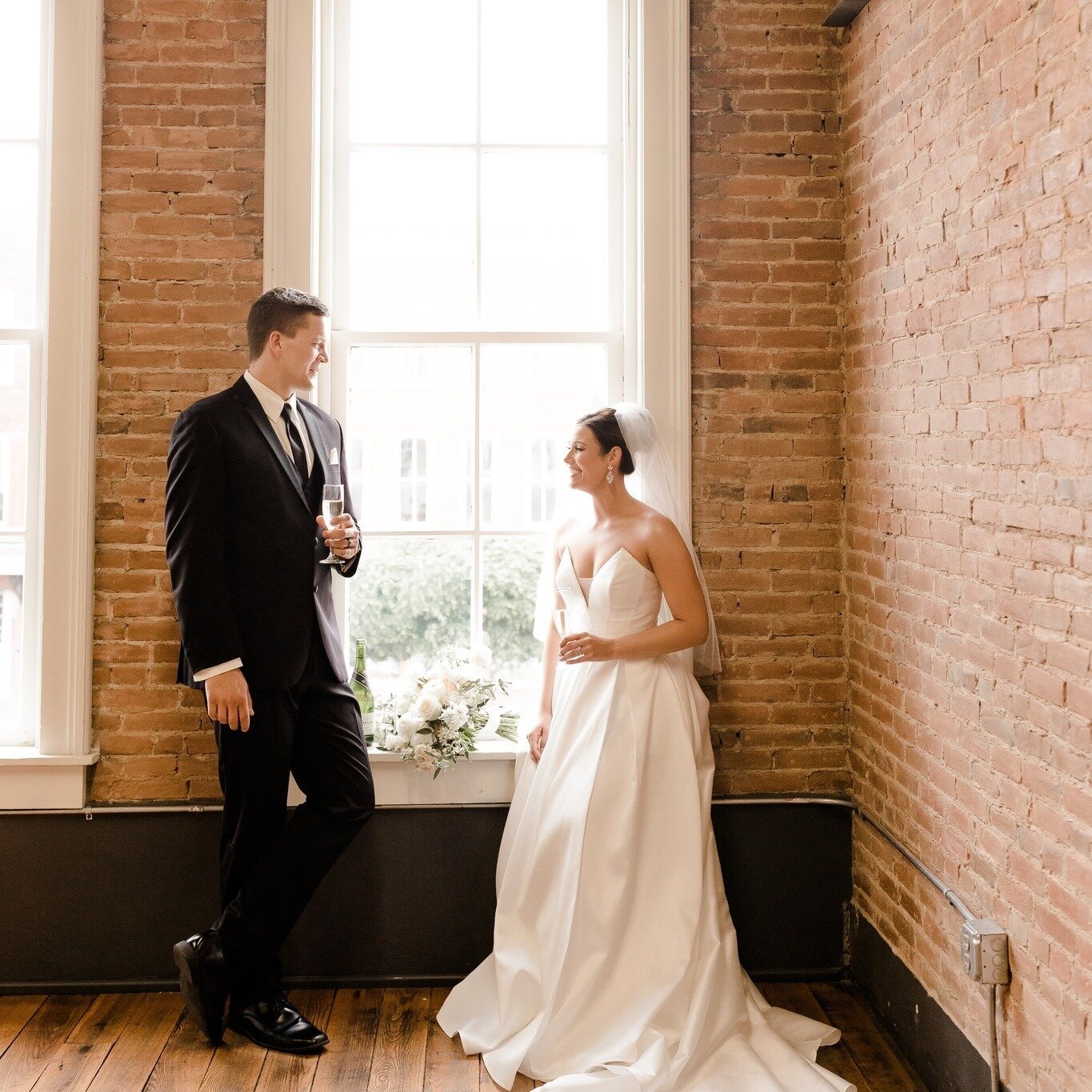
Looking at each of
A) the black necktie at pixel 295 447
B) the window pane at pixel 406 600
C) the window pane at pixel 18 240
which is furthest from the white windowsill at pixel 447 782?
the window pane at pixel 18 240

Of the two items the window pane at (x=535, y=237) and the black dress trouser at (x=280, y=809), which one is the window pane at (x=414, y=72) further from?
the black dress trouser at (x=280, y=809)

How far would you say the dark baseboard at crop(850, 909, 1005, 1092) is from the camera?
7.97ft

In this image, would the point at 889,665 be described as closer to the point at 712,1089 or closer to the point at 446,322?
the point at 712,1089

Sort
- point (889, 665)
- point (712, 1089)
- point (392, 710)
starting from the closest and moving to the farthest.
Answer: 1. point (712, 1089)
2. point (889, 665)
3. point (392, 710)

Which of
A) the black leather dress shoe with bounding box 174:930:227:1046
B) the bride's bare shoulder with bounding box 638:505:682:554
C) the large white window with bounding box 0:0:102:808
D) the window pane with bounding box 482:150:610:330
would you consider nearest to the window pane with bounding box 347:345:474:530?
the window pane with bounding box 482:150:610:330

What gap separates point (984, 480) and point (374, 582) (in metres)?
1.98

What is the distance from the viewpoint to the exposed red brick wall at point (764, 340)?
3.23 m

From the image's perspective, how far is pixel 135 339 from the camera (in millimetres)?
3160

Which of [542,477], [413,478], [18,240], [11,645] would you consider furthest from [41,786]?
[542,477]

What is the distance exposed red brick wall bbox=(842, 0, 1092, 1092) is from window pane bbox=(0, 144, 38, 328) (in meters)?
2.68

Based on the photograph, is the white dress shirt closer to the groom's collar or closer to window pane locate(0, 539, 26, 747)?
the groom's collar

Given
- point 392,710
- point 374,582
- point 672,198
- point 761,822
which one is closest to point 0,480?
point 374,582

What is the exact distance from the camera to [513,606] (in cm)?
346

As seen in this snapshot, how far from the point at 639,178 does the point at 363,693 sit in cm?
193
